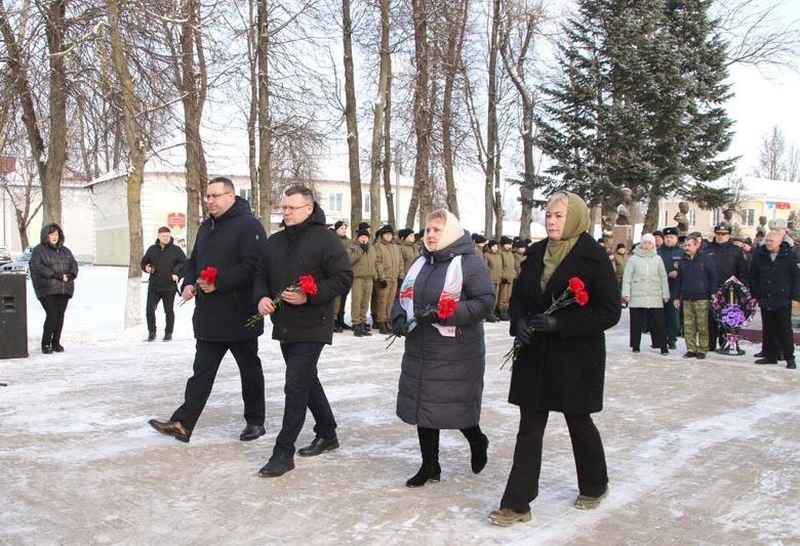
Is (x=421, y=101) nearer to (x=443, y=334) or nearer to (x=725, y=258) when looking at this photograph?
(x=725, y=258)

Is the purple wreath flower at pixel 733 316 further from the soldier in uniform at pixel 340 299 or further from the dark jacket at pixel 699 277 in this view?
the soldier in uniform at pixel 340 299

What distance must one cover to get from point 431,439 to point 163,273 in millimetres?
8658

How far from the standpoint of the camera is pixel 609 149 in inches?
1052

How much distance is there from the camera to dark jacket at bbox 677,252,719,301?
11.9 m

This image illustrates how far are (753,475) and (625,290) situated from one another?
7.02 meters

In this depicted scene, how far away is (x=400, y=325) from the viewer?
197 inches

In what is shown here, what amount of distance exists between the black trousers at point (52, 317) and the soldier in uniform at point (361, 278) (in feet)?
16.1

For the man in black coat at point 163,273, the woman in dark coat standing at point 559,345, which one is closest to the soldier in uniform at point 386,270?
the man in black coat at point 163,273

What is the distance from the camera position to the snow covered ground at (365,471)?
4465 mm

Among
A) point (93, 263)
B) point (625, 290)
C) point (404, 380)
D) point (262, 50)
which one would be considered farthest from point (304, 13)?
point (93, 263)

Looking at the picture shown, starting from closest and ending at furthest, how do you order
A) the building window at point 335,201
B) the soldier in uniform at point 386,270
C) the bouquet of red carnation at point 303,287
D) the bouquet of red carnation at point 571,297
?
the bouquet of red carnation at point 571,297 < the bouquet of red carnation at point 303,287 < the soldier in uniform at point 386,270 < the building window at point 335,201

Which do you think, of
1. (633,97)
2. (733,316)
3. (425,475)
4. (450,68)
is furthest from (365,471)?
(633,97)

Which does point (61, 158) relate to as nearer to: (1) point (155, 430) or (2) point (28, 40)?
(2) point (28, 40)

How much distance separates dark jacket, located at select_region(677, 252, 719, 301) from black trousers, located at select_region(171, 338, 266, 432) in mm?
7838
